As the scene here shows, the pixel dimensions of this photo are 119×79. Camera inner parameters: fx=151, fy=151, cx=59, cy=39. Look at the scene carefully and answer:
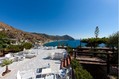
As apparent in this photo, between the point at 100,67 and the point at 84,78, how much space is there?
4919 mm

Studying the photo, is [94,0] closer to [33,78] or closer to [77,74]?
[77,74]

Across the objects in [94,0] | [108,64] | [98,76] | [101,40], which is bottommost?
[98,76]

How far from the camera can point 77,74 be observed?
6926 mm

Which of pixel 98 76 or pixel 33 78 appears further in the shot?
pixel 98 76

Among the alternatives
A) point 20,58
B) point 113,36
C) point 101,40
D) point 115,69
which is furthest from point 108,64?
point 101,40

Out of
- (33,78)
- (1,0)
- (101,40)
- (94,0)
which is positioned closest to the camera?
(33,78)

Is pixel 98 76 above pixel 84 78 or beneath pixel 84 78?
beneath

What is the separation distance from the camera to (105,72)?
35.1ft

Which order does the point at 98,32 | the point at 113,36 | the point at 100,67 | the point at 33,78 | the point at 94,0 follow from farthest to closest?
the point at 98,32 < the point at 113,36 < the point at 100,67 < the point at 94,0 < the point at 33,78

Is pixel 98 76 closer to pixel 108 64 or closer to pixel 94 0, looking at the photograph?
pixel 108 64

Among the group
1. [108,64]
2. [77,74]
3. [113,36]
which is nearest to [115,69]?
[108,64]

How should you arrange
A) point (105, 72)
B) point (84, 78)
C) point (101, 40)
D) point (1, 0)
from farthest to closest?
point (1, 0) < point (101, 40) < point (105, 72) < point (84, 78)

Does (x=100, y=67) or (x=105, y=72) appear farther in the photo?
(x=100, y=67)

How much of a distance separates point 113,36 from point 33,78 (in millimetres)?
10324
